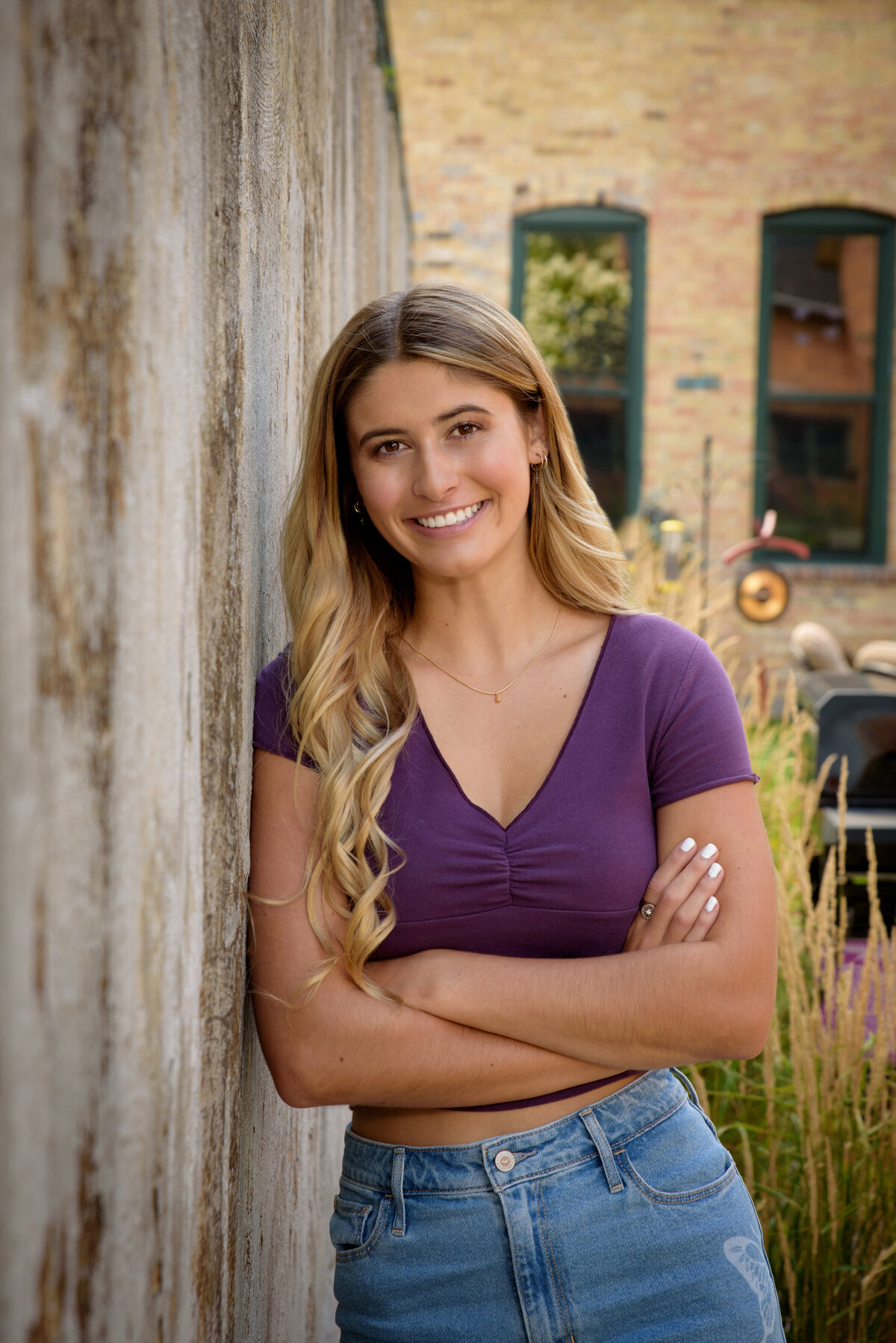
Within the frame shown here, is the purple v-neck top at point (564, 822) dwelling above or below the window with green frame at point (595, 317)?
below

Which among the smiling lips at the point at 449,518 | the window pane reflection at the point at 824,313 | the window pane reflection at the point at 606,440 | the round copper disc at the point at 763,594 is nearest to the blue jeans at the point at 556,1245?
the smiling lips at the point at 449,518

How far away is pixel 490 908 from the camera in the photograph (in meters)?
1.42

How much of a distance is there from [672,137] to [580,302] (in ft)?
4.80

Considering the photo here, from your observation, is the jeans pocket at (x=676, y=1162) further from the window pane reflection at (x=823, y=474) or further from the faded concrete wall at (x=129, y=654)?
the window pane reflection at (x=823, y=474)

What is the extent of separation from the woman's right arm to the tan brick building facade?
797 centimetres

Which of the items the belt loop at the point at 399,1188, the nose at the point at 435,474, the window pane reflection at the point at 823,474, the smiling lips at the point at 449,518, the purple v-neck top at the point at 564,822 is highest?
the window pane reflection at the point at 823,474

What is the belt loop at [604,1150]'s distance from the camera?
1334 mm

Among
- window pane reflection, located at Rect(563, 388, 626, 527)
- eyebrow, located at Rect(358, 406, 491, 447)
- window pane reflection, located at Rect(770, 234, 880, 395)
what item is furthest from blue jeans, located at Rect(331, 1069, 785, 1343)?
window pane reflection, located at Rect(770, 234, 880, 395)

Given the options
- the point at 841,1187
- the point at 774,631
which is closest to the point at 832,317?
the point at 774,631

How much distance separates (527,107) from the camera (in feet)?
29.2

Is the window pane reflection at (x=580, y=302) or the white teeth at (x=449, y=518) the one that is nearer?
the white teeth at (x=449, y=518)

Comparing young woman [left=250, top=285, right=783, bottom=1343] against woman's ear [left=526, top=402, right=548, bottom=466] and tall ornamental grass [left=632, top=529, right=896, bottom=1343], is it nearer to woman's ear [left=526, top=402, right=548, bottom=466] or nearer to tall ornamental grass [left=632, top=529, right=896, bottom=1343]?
woman's ear [left=526, top=402, right=548, bottom=466]

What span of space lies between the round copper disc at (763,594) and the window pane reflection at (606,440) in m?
1.26

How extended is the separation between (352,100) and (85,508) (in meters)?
2.28
